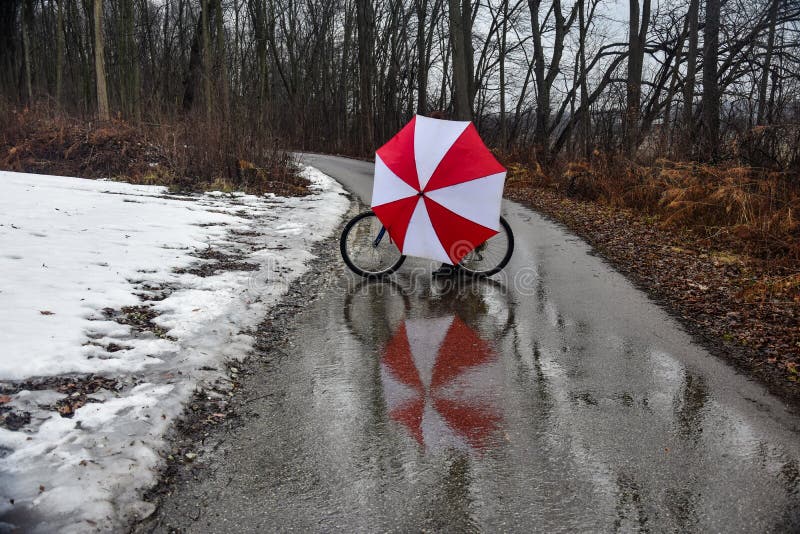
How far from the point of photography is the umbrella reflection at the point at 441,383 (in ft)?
12.9

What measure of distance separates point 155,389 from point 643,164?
13455 mm

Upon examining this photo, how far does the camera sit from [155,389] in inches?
169

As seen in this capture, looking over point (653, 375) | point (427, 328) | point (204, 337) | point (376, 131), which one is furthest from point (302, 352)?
point (376, 131)

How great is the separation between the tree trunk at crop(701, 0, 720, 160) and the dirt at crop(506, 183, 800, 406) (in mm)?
2369

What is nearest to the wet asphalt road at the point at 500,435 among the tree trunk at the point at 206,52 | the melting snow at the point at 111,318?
the melting snow at the point at 111,318

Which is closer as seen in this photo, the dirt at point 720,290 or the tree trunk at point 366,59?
the dirt at point 720,290

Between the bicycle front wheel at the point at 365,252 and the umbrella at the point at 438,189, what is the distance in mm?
899

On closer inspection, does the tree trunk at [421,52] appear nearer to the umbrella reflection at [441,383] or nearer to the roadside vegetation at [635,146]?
the roadside vegetation at [635,146]

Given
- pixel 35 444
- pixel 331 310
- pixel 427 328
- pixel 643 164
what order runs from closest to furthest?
pixel 35 444, pixel 427 328, pixel 331 310, pixel 643 164

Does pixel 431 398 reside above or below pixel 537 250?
below

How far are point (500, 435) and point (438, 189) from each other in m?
3.51

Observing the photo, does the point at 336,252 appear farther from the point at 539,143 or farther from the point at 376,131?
the point at 376,131

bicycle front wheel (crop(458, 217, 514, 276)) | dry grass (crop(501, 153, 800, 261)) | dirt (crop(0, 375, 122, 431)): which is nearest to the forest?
dry grass (crop(501, 153, 800, 261))

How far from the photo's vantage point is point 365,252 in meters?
8.02
